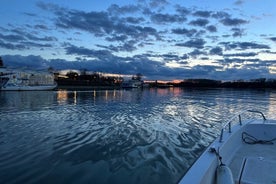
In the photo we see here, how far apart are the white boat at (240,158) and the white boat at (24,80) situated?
67.2 metres

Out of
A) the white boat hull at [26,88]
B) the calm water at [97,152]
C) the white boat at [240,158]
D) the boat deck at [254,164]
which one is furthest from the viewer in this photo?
the white boat hull at [26,88]

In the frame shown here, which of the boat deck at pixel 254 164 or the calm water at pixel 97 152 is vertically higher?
the boat deck at pixel 254 164

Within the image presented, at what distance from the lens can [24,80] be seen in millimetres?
71812

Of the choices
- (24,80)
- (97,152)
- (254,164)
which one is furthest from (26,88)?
(254,164)

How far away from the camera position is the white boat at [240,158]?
4.02 m

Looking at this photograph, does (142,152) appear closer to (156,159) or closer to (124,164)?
(156,159)

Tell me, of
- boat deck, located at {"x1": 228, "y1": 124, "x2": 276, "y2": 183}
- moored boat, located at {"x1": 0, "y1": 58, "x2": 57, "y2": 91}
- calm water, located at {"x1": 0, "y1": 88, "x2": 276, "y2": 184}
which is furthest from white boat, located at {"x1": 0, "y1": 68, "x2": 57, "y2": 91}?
boat deck, located at {"x1": 228, "y1": 124, "x2": 276, "y2": 183}

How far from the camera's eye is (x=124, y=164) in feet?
25.1

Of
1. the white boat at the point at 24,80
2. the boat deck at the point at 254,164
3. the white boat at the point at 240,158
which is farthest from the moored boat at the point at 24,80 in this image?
the boat deck at the point at 254,164

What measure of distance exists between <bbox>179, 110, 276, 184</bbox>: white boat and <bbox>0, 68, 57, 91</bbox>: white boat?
221 ft

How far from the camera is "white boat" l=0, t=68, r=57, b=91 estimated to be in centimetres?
6653

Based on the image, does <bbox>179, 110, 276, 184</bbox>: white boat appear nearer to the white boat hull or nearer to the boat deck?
the boat deck

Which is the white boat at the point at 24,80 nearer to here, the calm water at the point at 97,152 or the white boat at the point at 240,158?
the calm water at the point at 97,152

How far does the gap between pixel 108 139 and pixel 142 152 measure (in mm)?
2340
